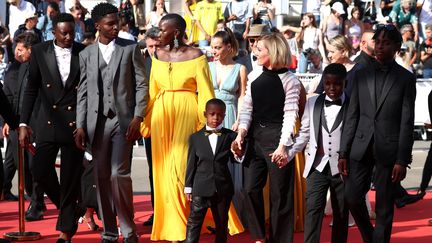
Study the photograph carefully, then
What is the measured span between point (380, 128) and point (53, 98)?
2.97m

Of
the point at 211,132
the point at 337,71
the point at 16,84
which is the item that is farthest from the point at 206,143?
the point at 16,84

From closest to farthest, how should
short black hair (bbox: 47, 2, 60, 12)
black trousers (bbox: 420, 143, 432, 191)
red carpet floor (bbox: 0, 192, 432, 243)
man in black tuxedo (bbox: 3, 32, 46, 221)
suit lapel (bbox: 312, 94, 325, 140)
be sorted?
suit lapel (bbox: 312, 94, 325, 140) → red carpet floor (bbox: 0, 192, 432, 243) → man in black tuxedo (bbox: 3, 32, 46, 221) → black trousers (bbox: 420, 143, 432, 191) → short black hair (bbox: 47, 2, 60, 12)

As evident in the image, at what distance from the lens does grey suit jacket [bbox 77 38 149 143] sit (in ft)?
31.1

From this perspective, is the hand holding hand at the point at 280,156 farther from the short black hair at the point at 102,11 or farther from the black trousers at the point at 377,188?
the short black hair at the point at 102,11

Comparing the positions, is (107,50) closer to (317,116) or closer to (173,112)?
(173,112)

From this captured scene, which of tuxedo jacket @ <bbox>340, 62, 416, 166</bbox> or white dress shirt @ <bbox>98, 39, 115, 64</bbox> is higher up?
white dress shirt @ <bbox>98, 39, 115, 64</bbox>

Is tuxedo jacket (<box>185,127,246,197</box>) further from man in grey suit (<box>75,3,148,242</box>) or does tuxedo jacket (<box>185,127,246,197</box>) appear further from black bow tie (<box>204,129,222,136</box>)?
man in grey suit (<box>75,3,148,242</box>)

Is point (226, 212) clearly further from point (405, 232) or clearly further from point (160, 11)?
point (160, 11)

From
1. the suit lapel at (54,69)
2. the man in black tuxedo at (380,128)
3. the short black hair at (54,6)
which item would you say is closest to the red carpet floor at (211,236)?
the suit lapel at (54,69)

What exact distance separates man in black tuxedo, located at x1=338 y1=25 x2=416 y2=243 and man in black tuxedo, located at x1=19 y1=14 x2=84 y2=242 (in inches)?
97.5

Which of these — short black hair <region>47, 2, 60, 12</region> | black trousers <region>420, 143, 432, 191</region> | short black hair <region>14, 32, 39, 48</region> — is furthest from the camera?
short black hair <region>47, 2, 60, 12</region>

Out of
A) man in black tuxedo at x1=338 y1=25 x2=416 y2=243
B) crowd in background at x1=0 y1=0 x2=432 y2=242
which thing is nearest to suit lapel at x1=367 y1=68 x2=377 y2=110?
man in black tuxedo at x1=338 y1=25 x2=416 y2=243

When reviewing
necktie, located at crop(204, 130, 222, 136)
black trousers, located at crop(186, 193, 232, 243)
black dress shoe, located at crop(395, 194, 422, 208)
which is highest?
necktie, located at crop(204, 130, 222, 136)

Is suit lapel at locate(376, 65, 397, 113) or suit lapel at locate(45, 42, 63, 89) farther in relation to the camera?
suit lapel at locate(45, 42, 63, 89)
